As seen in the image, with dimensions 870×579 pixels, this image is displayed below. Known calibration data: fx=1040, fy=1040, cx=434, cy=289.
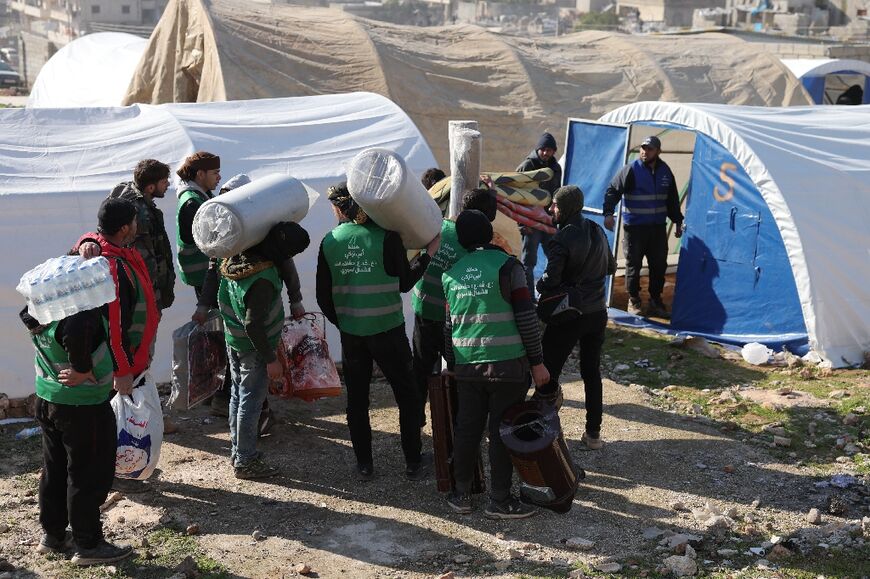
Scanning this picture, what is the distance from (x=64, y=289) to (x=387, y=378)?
6.93 ft

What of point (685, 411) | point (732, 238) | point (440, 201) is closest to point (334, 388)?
point (440, 201)

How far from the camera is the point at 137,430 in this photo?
5.75 m

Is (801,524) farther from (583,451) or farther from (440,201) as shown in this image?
(440,201)

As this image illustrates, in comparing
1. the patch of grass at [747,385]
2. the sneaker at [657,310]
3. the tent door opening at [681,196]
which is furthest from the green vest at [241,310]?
the sneaker at [657,310]

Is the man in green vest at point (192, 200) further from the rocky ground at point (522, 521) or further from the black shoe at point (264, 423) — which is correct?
the rocky ground at point (522, 521)

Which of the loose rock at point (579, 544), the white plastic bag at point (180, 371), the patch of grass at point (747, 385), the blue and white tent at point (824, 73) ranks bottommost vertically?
the patch of grass at point (747, 385)

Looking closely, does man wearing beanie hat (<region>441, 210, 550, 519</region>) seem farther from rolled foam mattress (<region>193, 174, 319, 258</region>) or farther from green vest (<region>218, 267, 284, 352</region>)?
rolled foam mattress (<region>193, 174, 319, 258</region>)

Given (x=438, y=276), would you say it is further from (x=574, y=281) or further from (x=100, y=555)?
(x=100, y=555)

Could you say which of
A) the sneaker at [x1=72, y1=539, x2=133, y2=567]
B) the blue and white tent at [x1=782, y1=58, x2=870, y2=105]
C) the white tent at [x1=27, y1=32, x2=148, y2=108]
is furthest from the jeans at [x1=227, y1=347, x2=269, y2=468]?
the blue and white tent at [x1=782, y1=58, x2=870, y2=105]

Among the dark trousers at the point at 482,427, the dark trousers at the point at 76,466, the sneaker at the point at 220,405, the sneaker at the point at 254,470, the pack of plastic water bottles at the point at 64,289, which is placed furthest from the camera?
the sneaker at the point at 220,405

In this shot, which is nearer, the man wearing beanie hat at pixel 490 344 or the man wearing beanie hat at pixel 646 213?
the man wearing beanie hat at pixel 490 344

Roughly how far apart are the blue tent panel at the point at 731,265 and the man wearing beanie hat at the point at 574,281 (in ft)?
10.9

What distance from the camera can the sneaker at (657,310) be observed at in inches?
424

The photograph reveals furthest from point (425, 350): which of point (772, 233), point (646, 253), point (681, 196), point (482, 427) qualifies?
point (681, 196)
